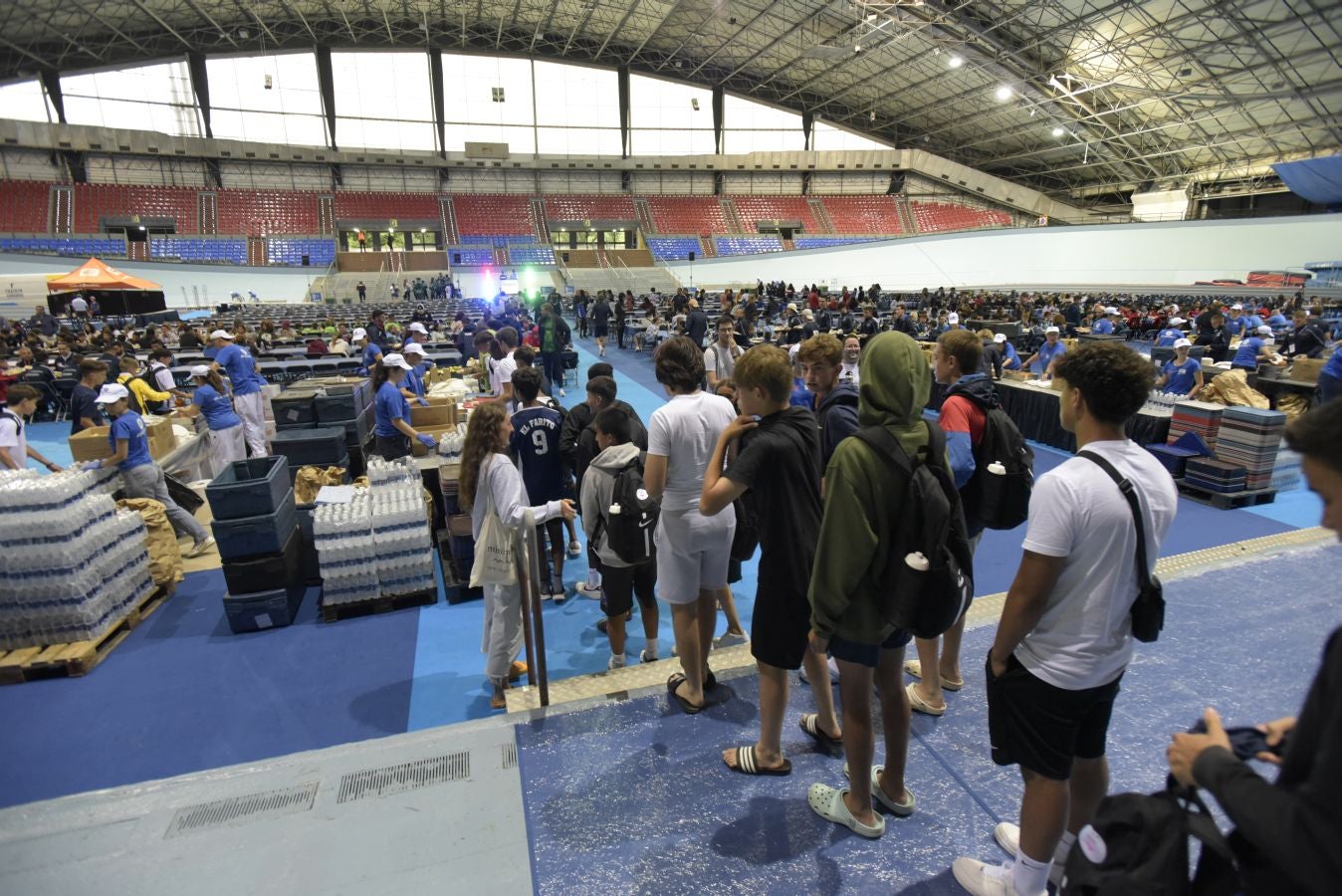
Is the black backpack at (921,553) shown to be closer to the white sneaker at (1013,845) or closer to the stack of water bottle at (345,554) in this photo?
the white sneaker at (1013,845)

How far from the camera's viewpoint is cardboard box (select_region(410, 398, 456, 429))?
24.2ft

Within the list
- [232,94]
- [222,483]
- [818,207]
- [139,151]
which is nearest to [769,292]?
[222,483]

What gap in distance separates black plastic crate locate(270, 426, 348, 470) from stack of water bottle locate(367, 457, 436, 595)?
5.49 feet

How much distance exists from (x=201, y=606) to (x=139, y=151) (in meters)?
39.0

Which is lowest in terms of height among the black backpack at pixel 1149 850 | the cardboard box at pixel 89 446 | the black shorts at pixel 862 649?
the cardboard box at pixel 89 446

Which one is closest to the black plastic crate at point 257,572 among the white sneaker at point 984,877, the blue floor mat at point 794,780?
the blue floor mat at point 794,780

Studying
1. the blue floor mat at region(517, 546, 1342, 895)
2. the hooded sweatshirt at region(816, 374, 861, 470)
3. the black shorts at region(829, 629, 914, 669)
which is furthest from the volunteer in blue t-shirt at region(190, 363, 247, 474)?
the black shorts at region(829, 629, 914, 669)

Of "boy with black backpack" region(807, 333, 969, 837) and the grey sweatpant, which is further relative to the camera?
the grey sweatpant

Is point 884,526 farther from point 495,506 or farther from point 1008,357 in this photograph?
point 1008,357

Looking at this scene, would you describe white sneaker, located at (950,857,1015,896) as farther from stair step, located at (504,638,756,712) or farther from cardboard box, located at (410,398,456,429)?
cardboard box, located at (410,398,456,429)

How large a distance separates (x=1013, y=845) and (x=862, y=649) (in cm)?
95

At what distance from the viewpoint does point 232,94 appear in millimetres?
32281

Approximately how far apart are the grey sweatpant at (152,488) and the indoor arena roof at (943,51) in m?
25.8

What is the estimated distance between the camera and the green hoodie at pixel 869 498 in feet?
6.27
